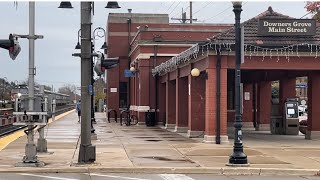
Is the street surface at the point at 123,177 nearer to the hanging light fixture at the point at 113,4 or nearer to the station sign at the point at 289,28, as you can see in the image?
the hanging light fixture at the point at 113,4

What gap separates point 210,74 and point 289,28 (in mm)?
4129

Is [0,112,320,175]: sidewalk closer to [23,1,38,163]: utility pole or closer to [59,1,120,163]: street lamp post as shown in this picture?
[23,1,38,163]: utility pole

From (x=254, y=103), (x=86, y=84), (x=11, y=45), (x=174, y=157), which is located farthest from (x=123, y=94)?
(x=11, y=45)

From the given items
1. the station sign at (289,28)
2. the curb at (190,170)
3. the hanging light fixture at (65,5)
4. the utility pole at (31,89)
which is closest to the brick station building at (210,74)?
the station sign at (289,28)

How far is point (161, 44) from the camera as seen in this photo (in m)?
37.4

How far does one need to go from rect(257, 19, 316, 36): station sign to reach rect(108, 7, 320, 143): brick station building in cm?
23

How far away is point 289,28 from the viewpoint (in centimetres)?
2269

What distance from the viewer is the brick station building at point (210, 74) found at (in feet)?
71.3

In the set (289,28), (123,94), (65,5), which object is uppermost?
(289,28)

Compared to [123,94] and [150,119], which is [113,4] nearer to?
[150,119]

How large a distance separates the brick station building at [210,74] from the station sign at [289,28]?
0.23 metres

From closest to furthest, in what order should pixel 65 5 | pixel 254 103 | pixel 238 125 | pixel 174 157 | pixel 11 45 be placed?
pixel 11 45
pixel 238 125
pixel 65 5
pixel 174 157
pixel 254 103

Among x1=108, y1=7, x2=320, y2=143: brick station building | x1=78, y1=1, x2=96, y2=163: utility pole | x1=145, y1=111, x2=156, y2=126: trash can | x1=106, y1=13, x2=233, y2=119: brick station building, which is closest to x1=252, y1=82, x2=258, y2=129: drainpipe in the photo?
x1=108, y1=7, x2=320, y2=143: brick station building

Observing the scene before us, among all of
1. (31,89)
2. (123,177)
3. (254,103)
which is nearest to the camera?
(123,177)
